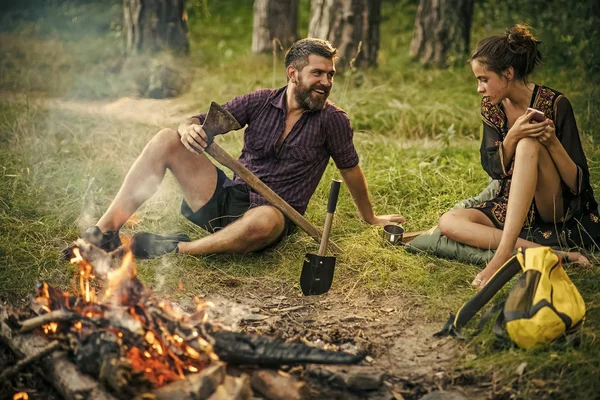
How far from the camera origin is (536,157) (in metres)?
3.84

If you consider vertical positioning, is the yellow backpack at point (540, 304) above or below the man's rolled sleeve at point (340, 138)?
below

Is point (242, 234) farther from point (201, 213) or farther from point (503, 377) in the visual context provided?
point (503, 377)

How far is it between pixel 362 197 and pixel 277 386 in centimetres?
203

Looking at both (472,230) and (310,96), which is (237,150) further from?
(472,230)

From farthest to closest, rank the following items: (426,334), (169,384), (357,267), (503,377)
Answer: (357,267) → (426,334) → (503,377) → (169,384)

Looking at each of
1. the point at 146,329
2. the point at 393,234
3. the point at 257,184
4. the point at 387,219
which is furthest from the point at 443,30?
the point at 146,329

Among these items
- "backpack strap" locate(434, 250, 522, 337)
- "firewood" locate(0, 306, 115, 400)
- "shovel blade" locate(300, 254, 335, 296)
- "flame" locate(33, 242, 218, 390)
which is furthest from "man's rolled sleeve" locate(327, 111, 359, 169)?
"firewood" locate(0, 306, 115, 400)

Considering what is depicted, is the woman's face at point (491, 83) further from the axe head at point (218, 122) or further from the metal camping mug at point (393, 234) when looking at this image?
the axe head at point (218, 122)

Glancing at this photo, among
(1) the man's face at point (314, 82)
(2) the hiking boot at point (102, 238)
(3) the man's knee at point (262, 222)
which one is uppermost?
(1) the man's face at point (314, 82)

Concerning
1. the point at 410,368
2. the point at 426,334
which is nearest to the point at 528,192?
the point at 426,334

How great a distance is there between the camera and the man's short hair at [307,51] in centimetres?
420

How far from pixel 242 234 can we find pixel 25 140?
2.78 metres

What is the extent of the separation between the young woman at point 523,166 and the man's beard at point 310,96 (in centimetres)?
90

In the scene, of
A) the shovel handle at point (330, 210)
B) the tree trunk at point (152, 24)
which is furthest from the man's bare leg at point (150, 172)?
the tree trunk at point (152, 24)
